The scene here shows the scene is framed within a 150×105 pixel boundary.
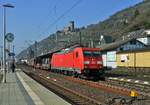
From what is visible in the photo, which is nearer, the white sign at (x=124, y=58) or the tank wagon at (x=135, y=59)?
the tank wagon at (x=135, y=59)

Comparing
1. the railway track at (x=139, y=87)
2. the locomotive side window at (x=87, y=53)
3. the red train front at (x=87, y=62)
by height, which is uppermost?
the locomotive side window at (x=87, y=53)

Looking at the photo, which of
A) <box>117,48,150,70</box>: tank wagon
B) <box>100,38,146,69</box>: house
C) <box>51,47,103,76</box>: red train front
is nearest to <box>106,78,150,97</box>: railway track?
<box>51,47,103,76</box>: red train front

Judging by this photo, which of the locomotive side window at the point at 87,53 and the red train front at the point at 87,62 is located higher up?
the locomotive side window at the point at 87,53

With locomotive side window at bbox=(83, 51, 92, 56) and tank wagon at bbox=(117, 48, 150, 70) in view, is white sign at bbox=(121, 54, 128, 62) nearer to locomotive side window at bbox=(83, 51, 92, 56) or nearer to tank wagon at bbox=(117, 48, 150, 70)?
tank wagon at bbox=(117, 48, 150, 70)

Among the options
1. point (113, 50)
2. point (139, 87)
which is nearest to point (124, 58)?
point (113, 50)

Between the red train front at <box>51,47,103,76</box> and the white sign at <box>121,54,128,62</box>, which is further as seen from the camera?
the white sign at <box>121,54,128,62</box>

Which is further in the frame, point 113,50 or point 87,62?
point 113,50

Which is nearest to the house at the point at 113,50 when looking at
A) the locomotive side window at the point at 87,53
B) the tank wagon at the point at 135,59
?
the tank wagon at the point at 135,59

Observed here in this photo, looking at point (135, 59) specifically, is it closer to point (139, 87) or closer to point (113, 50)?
point (113, 50)

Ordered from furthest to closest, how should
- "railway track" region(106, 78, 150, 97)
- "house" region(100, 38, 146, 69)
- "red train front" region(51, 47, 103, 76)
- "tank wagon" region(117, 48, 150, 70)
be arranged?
"house" region(100, 38, 146, 69), "tank wagon" region(117, 48, 150, 70), "red train front" region(51, 47, 103, 76), "railway track" region(106, 78, 150, 97)

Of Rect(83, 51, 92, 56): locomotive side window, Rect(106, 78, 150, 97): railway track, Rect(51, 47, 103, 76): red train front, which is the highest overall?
Rect(83, 51, 92, 56): locomotive side window

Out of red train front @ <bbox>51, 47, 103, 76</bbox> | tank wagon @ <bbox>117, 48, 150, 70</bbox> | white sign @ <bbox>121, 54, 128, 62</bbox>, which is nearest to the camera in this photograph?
red train front @ <bbox>51, 47, 103, 76</bbox>

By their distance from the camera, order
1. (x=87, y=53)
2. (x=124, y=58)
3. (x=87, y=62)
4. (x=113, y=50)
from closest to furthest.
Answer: (x=87, y=62)
(x=87, y=53)
(x=124, y=58)
(x=113, y=50)

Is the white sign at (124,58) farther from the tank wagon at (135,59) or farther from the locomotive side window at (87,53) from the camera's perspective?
the locomotive side window at (87,53)
